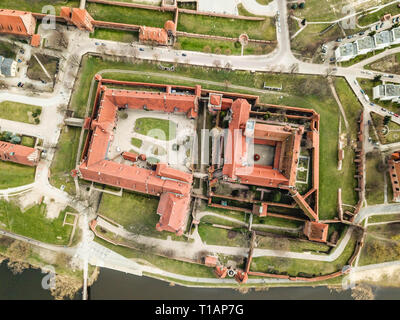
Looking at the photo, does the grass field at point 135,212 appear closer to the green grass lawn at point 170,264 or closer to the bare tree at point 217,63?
the green grass lawn at point 170,264

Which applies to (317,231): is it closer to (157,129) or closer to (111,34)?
(157,129)

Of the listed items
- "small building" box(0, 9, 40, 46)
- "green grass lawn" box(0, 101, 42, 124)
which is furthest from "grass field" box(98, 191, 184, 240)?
"small building" box(0, 9, 40, 46)

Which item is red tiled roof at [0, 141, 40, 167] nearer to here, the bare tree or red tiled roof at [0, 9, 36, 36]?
red tiled roof at [0, 9, 36, 36]

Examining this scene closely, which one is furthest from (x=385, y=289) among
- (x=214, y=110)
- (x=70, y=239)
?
(x=70, y=239)

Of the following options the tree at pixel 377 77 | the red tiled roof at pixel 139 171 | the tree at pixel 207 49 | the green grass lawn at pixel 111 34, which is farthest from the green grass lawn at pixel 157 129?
the tree at pixel 377 77

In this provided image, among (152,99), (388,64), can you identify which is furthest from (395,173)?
(152,99)

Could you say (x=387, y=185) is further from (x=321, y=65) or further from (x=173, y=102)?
(x=173, y=102)
